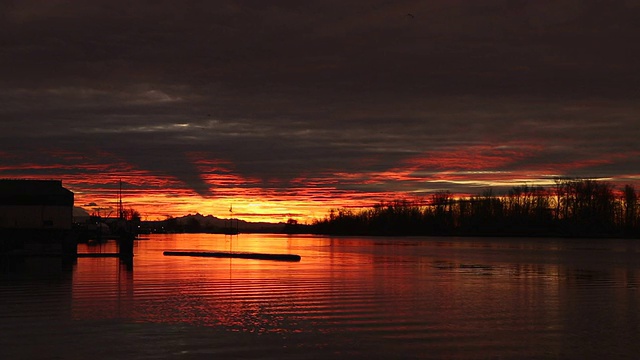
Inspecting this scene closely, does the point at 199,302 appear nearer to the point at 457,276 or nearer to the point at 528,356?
the point at 528,356

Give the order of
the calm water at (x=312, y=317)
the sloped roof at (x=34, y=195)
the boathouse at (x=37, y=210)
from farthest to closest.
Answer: the sloped roof at (x=34, y=195) < the boathouse at (x=37, y=210) < the calm water at (x=312, y=317)

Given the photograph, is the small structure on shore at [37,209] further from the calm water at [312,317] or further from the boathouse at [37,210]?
the calm water at [312,317]

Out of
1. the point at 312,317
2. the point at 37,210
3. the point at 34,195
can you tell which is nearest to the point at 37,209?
the point at 37,210

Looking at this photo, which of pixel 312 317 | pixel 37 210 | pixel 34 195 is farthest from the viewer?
pixel 34 195

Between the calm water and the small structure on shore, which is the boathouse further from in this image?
the calm water

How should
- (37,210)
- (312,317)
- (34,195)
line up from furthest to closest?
(34,195) < (37,210) < (312,317)

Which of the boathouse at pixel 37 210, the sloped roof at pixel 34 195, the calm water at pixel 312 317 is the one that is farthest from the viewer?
the sloped roof at pixel 34 195

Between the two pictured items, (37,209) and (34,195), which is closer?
(37,209)

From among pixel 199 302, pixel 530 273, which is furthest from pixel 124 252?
pixel 199 302

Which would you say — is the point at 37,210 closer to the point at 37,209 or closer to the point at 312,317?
the point at 37,209

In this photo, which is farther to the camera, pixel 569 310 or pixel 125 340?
pixel 569 310

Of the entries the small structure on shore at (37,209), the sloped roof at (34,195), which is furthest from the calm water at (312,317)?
the sloped roof at (34,195)

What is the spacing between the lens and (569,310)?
75.8 ft

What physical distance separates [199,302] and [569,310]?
11662 millimetres
